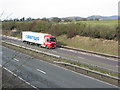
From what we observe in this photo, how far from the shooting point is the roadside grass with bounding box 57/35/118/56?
91.1ft

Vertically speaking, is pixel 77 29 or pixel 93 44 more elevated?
pixel 77 29

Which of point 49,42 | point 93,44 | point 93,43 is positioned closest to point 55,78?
point 49,42

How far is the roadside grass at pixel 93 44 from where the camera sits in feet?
91.1

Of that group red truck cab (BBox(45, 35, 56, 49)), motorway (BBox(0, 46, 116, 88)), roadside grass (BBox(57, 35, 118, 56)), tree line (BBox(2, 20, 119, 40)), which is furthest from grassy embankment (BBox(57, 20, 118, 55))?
motorway (BBox(0, 46, 116, 88))

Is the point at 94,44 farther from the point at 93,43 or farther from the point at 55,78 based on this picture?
the point at 55,78

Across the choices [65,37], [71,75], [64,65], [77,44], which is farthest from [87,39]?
[71,75]

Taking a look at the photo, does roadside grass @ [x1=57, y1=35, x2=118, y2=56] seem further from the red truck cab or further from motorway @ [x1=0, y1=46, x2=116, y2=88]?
motorway @ [x1=0, y1=46, x2=116, y2=88]

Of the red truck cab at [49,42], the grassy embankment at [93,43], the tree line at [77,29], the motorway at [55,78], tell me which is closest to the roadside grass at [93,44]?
the grassy embankment at [93,43]

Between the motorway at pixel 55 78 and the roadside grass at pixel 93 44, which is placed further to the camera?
the roadside grass at pixel 93 44

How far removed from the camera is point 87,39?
1359 inches

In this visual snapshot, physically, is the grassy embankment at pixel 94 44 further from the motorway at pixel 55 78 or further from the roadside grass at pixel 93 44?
the motorway at pixel 55 78

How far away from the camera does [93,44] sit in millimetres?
31469

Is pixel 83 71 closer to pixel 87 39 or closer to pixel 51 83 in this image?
pixel 51 83

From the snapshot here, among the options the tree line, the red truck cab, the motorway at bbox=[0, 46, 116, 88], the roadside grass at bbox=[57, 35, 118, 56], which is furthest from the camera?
the tree line
